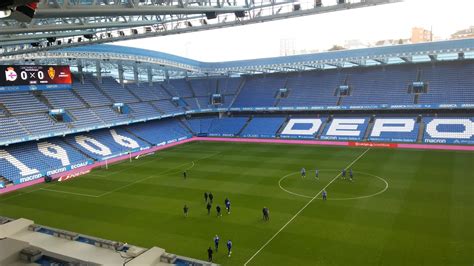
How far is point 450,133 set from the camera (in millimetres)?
40688

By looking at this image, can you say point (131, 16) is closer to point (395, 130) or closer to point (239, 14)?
point (239, 14)

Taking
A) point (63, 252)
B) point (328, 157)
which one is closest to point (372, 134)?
point (328, 157)

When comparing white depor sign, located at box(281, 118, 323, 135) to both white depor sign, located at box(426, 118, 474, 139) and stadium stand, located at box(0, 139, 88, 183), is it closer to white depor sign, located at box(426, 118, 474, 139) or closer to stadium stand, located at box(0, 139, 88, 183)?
white depor sign, located at box(426, 118, 474, 139)

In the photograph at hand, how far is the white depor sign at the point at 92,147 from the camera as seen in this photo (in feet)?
138

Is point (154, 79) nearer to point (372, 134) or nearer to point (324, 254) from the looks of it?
point (372, 134)

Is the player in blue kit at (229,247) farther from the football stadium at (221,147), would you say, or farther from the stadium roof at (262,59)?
the stadium roof at (262,59)

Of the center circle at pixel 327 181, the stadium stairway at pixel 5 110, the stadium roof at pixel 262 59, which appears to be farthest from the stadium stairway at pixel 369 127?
the stadium stairway at pixel 5 110

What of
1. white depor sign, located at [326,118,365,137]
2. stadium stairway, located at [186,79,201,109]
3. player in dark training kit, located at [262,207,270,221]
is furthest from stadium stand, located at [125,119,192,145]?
player in dark training kit, located at [262,207,270,221]

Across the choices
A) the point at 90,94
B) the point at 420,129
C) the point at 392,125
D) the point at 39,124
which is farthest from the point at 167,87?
the point at 420,129

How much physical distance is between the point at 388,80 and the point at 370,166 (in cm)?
2497

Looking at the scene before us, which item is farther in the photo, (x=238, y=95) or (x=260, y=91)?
(x=238, y=95)

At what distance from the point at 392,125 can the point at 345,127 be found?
6.03m

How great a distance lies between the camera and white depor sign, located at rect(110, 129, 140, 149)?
46375 mm

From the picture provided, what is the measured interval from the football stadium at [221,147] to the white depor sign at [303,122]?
33 centimetres
